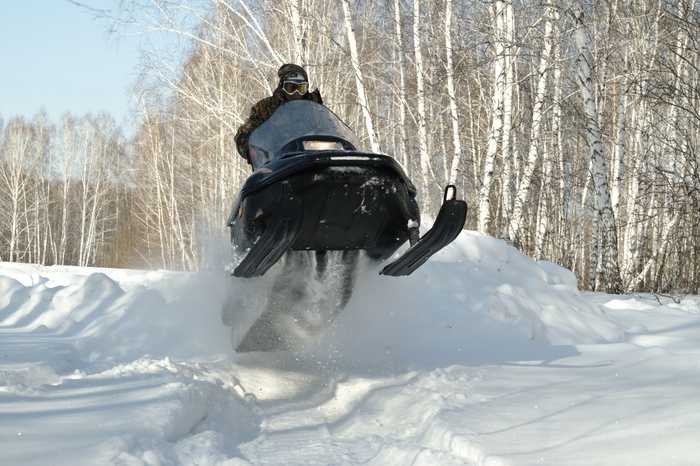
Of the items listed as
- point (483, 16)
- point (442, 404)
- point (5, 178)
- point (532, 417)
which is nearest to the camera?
point (532, 417)

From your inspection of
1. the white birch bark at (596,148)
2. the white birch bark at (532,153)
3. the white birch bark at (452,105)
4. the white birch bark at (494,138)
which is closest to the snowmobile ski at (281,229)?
the white birch bark at (494,138)

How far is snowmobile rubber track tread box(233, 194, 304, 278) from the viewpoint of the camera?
391 cm

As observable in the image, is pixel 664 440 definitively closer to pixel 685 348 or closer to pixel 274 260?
pixel 274 260

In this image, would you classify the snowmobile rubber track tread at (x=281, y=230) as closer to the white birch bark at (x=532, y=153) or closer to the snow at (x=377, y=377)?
the snow at (x=377, y=377)

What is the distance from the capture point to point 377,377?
14.6 feet

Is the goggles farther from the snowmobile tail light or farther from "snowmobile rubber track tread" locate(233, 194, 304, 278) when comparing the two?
"snowmobile rubber track tread" locate(233, 194, 304, 278)

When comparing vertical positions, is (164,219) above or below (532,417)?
above

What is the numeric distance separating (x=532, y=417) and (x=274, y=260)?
1.92 metres

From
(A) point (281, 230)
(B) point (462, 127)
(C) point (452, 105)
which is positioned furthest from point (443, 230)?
(B) point (462, 127)

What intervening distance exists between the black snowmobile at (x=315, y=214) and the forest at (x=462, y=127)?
4.30 feet

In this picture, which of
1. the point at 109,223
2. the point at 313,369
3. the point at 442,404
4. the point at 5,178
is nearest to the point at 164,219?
the point at 5,178

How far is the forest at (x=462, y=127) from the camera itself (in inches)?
389

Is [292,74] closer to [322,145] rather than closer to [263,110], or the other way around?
[263,110]

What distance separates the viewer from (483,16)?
12.2 metres
